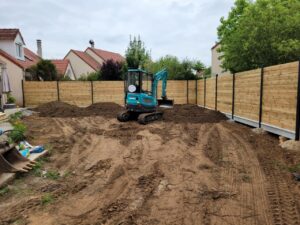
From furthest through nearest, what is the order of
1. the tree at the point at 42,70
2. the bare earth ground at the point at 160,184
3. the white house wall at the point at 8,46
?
the tree at the point at 42,70 < the white house wall at the point at 8,46 < the bare earth ground at the point at 160,184

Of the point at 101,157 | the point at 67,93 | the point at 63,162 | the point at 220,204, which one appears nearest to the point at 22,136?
the point at 63,162

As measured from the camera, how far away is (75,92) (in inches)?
754

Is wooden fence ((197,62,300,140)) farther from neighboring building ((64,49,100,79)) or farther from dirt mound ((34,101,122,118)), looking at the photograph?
neighboring building ((64,49,100,79))

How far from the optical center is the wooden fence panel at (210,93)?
14.3 meters

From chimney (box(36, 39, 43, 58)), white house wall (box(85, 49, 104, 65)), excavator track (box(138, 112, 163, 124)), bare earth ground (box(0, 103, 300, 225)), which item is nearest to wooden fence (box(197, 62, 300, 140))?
bare earth ground (box(0, 103, 300, 225))

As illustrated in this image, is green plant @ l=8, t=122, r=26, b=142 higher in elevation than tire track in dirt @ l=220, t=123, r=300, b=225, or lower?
higher

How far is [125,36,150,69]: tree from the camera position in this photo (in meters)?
26.8

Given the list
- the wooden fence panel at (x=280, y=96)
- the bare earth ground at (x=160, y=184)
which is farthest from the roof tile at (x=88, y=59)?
the wooden fence panel at (x=280, y=96)

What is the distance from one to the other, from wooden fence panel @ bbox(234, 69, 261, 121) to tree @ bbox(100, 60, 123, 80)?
1675 cm

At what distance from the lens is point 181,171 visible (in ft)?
16.5

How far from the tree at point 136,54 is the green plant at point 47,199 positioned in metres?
23.3

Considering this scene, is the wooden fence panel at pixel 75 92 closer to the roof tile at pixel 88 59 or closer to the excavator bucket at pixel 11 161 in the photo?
the excavator bucket at pixel 11 161

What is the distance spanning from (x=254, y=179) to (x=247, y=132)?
13.8 ft

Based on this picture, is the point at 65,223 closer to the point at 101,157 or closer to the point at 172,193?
the point at 172,193
